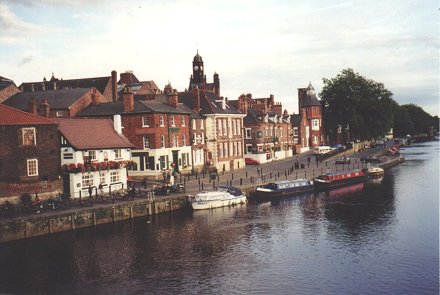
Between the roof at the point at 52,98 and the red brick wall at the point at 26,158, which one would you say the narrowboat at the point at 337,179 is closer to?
the roof at the point at 52,98

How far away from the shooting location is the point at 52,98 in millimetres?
76562

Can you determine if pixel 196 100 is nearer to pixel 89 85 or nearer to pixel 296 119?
pixel 89 85

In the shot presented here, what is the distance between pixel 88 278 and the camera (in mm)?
34656

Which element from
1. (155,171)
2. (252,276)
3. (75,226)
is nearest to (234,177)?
(155,171)

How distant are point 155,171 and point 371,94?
84.9 m

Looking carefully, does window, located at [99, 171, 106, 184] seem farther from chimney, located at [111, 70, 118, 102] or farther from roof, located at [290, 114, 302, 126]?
roof, located at [290, 114, 302, 126]

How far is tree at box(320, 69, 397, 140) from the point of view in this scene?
135m

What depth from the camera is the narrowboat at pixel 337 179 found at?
2931 inches

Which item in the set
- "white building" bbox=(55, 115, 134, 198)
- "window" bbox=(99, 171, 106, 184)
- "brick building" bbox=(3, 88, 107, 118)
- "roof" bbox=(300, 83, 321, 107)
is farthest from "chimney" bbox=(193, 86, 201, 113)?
"roof" bbox=(300, 83, 321, 107)

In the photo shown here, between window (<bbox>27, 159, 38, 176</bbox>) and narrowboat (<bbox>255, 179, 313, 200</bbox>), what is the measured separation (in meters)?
26.9

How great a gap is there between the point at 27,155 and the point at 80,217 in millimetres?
9630

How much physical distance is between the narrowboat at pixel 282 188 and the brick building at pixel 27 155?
24909 mm

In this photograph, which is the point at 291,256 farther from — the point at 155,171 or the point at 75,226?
the point at 155,171

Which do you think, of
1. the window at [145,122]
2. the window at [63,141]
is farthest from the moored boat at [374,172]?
the window at [63,141]
